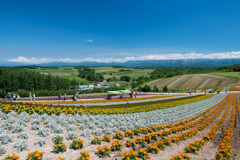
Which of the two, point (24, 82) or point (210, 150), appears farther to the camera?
point (24, 82)

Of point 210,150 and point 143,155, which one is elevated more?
point 143,155

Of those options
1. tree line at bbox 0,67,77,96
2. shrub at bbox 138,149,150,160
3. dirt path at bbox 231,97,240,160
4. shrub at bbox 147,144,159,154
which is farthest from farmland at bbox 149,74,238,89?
shrub at bbox 138,149,150,160

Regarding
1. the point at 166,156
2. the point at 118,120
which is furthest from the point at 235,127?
the point at 118,120

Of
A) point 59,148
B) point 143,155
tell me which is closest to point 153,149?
point 143,155

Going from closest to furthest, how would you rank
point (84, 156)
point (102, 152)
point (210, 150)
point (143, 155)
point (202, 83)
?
1. point (84, 156)
2. point (102, 152)
3. point (143, 155)
4. point (210, 150)
5. point (202, 83)

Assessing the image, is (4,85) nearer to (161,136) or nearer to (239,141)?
(161,136)

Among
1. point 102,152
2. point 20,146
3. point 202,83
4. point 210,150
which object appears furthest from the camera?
point 202,83

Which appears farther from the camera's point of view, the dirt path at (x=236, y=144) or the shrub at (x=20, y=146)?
the dirt path at (x=236, y=144)

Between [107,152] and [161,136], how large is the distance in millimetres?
5328

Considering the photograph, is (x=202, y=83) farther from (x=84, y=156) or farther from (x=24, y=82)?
(x=24, y=82)

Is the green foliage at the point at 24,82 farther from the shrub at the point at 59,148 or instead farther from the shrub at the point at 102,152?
the shrub at the point at 102,152

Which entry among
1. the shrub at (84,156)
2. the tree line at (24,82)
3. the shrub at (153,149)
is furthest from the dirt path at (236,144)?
the tree line at (24,82)

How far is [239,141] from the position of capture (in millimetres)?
10430

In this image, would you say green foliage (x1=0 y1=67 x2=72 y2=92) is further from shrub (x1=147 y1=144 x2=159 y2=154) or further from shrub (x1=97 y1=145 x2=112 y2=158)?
shrub (x1=147 y1=144 x2=159 y2=154)
